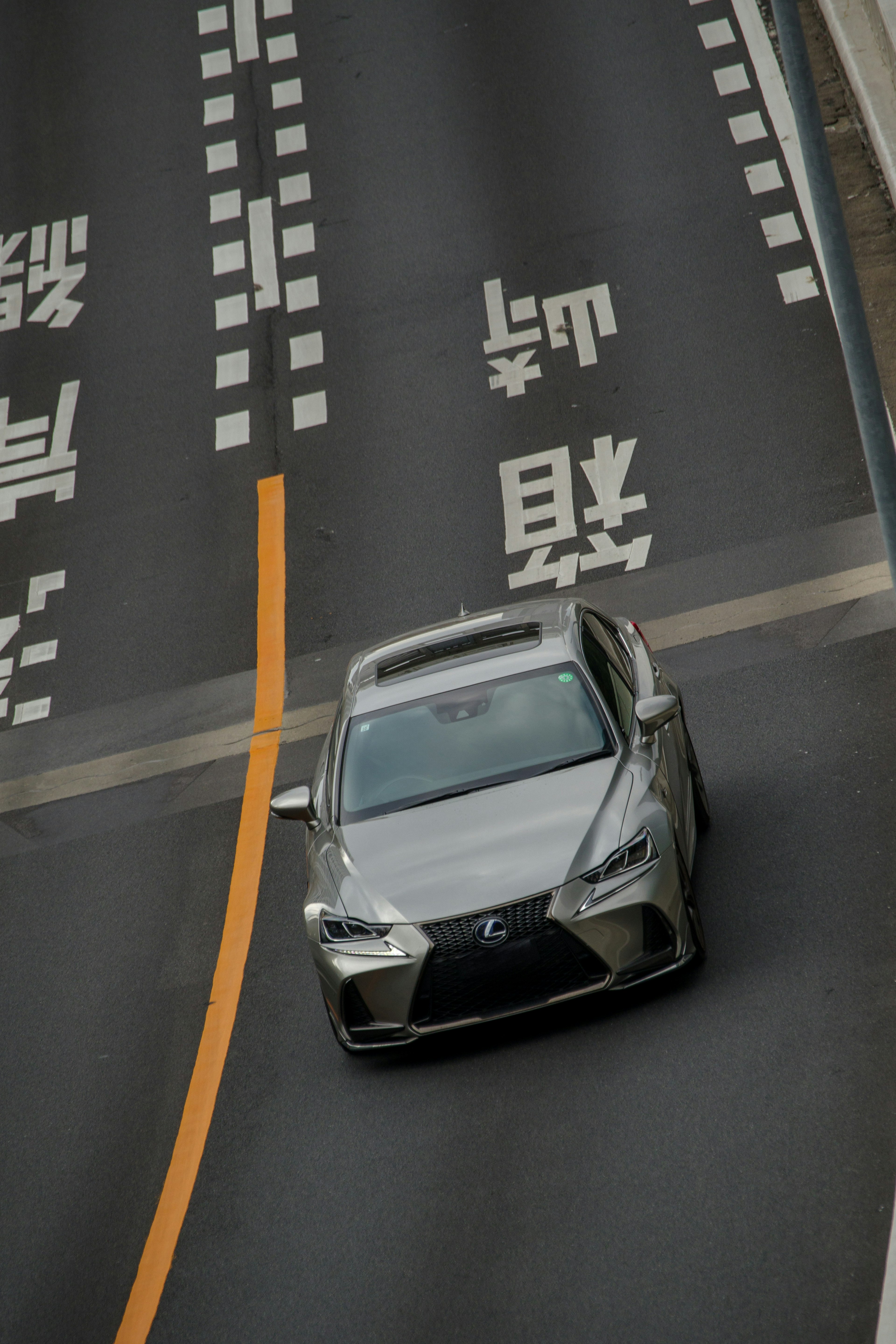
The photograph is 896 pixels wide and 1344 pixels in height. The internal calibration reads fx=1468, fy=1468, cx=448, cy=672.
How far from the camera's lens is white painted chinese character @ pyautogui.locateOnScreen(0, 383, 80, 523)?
56.2ft

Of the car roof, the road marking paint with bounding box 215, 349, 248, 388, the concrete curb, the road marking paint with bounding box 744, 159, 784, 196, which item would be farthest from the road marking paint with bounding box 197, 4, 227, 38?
the car roof

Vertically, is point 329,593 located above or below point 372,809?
below

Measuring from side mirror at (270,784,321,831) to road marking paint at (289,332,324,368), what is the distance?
985cm

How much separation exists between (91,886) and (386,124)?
13.0m

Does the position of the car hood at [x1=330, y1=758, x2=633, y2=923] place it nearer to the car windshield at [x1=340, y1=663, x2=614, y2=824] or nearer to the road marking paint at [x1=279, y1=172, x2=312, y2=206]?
the car windshield at [x1=340, y1=663, x2=614, y2=824]

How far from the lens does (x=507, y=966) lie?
7219 mm

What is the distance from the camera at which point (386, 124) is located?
20.2 meters

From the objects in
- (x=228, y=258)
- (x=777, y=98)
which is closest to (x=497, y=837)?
(x=228, y=258)

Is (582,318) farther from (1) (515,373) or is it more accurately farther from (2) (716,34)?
(2) (716,34)

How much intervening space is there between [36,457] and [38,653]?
3643mm

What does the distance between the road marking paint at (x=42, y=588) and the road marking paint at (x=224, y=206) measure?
6472mm

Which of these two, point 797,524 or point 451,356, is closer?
point 797,524

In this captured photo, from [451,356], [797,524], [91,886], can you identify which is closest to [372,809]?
[91,886]

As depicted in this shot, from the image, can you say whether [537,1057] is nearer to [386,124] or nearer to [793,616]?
[793,616]
